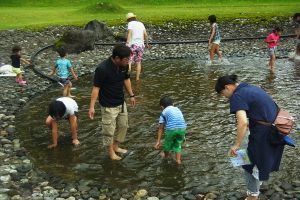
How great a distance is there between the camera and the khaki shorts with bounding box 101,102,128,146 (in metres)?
9.45

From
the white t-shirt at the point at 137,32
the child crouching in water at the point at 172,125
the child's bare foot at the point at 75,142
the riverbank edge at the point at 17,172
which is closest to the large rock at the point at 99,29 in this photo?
the white t-shirt at the point at 137,32

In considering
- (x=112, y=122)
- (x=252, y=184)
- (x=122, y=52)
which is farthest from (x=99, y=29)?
(x=252, y=184)

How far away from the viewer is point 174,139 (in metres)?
9.38

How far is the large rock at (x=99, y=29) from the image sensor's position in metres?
24.7

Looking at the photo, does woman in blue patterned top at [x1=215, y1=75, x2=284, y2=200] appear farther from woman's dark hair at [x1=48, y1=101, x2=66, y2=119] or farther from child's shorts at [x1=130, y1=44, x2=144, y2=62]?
child's shorts at [x1=130, y1=44, x2=144, y2=62]

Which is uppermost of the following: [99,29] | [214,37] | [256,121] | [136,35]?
[136,35]

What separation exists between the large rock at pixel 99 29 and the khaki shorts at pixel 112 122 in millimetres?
15079

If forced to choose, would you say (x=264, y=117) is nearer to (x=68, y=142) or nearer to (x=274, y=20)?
(x=68, y=142)

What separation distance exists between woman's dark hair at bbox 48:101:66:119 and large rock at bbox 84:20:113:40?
570 inches

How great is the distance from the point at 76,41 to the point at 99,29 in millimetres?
3012

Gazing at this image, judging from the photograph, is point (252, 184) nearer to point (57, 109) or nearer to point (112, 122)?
point (112, 122)

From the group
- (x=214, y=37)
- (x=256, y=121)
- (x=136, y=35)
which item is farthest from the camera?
(x=214, y=37)

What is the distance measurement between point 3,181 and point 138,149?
315 centimetres

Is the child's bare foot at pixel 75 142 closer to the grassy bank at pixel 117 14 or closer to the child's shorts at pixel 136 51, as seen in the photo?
the child's shorts at pixel 136 51
